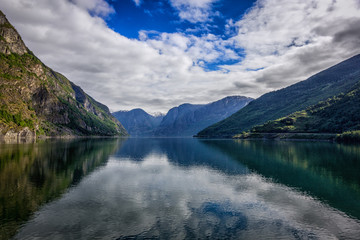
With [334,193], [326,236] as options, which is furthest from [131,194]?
[334,193]

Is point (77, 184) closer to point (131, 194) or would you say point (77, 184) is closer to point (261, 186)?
point (131, 194)

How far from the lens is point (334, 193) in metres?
42.8

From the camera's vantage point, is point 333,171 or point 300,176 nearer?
point 300,176

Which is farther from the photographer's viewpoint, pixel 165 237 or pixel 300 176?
pixel 300 176

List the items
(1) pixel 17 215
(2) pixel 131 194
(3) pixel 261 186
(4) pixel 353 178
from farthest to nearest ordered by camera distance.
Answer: (4) pixel 353 178
(3) pixel 261 186
(2) pixel 131 194
(1) pixel 17 215

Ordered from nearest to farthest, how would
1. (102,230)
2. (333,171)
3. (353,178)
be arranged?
(102,230)
(353,178)
(333,171)

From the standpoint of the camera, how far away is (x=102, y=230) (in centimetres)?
2623

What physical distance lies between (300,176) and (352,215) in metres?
29.3

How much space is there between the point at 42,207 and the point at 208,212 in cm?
2490

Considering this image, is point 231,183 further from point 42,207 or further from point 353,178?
point 42,207

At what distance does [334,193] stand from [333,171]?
89.3 ft

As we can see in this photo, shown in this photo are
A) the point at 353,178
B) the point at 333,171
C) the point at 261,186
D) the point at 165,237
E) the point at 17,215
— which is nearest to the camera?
the point at 165,237

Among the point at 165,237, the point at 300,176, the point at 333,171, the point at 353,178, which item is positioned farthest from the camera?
the point at 333,171

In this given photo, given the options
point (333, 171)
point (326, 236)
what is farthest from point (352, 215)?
point (333, 171)
